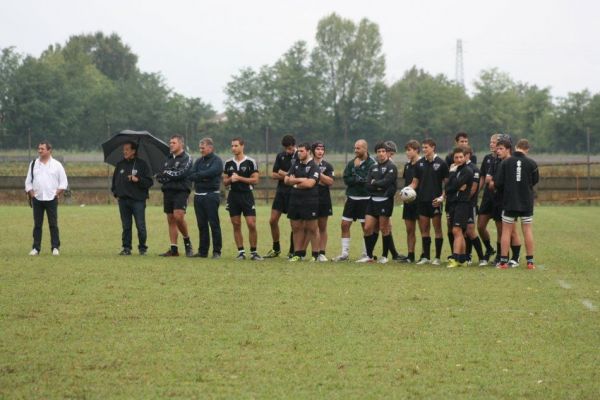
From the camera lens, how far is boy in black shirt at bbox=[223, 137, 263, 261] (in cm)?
1648

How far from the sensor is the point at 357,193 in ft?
54.9

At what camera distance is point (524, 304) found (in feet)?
36.6

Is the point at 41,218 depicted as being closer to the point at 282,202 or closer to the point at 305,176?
the point at 282,202

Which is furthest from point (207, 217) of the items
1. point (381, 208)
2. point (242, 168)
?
point (381, 208)

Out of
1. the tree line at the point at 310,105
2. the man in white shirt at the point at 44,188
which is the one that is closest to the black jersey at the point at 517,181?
the man in white shirt at the point at 44,188

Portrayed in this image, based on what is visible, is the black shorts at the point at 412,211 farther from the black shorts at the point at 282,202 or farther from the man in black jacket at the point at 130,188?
the man in black jacket at the point at 130,188

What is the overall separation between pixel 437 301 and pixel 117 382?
4948 millimetres

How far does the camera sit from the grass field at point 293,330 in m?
7.15

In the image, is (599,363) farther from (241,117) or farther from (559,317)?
(241,117)

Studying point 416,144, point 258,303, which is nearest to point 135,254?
point 416,144

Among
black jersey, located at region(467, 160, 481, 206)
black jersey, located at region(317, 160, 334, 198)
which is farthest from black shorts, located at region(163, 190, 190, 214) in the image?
black jersey, located at region(467, 160, 481, 206)

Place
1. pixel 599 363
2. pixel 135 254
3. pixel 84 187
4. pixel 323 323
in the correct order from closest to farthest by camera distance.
A: 1. pixel 599 363
2. pixel 323 323
3. pixel 135 254
4. pixel 84 187

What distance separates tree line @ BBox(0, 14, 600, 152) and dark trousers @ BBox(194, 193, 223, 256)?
34.2m

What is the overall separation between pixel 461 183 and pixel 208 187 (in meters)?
3.98
